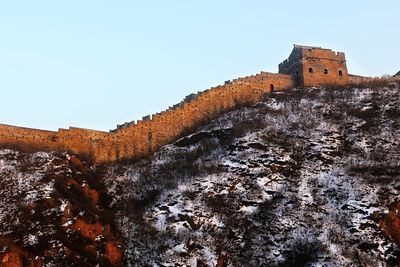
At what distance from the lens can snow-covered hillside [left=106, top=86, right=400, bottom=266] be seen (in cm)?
3359

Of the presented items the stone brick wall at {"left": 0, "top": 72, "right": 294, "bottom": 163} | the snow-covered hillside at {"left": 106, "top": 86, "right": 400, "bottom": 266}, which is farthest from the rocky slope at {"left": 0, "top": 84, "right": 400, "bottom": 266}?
the stone brick wall at {"left": 0, "top": 72, "right": 294, "bottom": 163}

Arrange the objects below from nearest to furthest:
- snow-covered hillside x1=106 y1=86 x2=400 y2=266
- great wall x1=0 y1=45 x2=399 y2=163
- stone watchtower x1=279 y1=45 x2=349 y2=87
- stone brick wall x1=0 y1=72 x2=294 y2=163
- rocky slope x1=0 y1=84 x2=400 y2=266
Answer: rocky slope x1=0 y1=84 x2=400 y2=266
snow-covered hillside x1=106 y1=86 x2=400 y2=266
stone brick wall x1=0 y1=72 x2=294 y2=163
great wall x1=0 y1=45 x2=399 y2=163
stone watchtower x1=279 y1=45 x2=349 y2=87

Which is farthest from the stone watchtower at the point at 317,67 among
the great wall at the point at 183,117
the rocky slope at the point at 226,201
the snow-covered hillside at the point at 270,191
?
the rocky slope at the point at 226,201

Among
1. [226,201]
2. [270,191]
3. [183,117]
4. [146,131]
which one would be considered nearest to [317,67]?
[183,117]

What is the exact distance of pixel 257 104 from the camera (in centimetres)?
5431

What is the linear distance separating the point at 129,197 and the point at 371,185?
15612 mm

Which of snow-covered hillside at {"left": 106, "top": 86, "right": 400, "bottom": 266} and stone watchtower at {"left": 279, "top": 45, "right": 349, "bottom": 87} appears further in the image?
stone watchtower at {"left": 279, "top": 45, "right": 349, "bottom": 87}

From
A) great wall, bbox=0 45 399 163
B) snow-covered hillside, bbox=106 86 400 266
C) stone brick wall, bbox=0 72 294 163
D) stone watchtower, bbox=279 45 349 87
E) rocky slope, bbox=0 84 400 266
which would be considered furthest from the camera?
stone watchtower, bbox=279 45 349 87

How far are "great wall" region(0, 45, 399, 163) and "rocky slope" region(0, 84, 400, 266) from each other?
6.60 ft

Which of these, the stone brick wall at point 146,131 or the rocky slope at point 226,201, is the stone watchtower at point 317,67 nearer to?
the stone brick wall at point 146,131

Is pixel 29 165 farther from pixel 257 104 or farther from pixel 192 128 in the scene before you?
pixel 257 104

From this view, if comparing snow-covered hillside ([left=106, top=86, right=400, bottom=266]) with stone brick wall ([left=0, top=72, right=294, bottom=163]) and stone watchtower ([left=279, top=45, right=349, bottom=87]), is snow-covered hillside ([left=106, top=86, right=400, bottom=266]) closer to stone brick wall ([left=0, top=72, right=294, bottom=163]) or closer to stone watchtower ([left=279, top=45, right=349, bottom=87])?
stone brick wall ([left=0, top=72, right=294, bottom=163])

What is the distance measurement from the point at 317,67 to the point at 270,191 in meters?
24.2

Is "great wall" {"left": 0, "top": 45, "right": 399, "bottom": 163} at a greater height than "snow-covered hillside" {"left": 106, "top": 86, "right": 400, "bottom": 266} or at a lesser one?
greater
